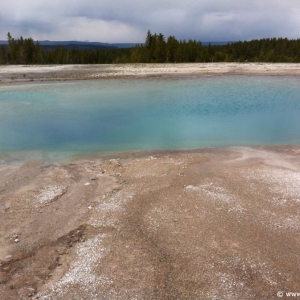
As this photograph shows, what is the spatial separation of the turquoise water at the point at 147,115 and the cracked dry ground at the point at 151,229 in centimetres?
318

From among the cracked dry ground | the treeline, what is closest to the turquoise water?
the cracked dry ground

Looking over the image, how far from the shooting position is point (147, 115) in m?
18.4

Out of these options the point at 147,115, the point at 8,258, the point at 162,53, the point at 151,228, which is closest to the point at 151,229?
the point at 151,228

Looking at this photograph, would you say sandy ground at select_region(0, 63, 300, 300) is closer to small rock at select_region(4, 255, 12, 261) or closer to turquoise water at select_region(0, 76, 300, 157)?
small rock at select_region(4, 255, 12, 261)

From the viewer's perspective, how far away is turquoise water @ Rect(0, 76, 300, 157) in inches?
533

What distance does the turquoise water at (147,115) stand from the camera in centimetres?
1354

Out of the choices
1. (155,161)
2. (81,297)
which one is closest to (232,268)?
(81,297)

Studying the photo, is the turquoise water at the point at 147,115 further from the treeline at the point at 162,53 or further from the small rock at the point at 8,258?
the treeline at the point at 162,53

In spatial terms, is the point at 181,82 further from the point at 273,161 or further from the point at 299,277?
the point at 299,277

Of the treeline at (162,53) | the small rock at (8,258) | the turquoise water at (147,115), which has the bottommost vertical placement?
the small rock at (8,258)

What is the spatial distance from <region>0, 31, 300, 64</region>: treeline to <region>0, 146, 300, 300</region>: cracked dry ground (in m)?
49.1

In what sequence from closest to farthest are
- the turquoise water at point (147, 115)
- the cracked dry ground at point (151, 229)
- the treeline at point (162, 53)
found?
the cracked dry ground at point (151, 229) → the turquoise water at point (147, 115) → the treeline at point (162, 53)

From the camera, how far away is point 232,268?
5520mm

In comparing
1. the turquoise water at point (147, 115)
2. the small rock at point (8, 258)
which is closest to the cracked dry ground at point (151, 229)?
the small rock at point (8, 258)
